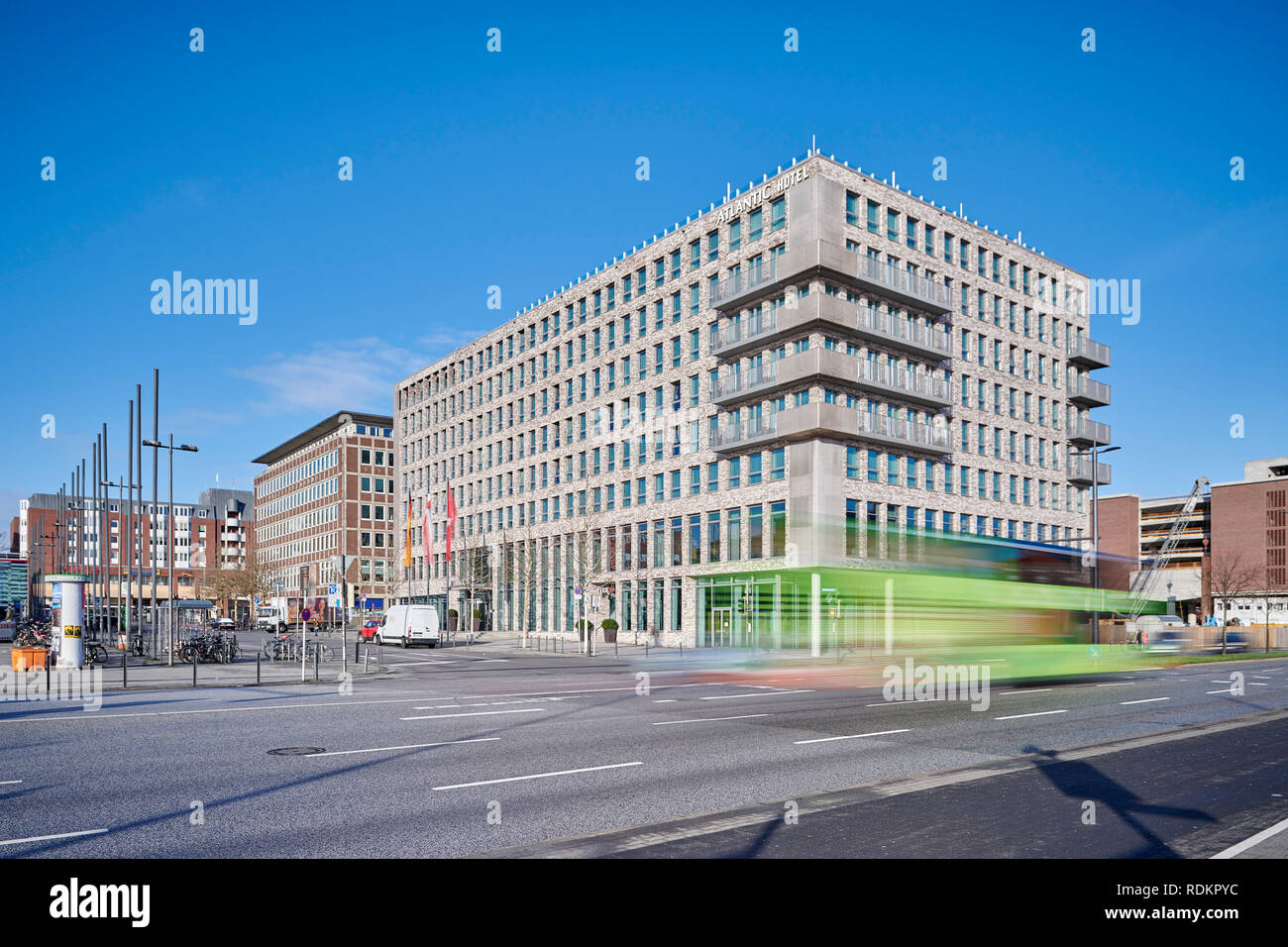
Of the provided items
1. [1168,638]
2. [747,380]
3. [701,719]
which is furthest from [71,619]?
[1168,638]

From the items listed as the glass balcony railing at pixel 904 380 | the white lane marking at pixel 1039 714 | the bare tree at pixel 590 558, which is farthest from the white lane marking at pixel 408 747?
the bare tree at pixel 590 558

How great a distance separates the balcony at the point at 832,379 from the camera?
4569 centimetres

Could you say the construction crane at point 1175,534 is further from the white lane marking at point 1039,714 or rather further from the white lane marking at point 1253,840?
the white lane marking at point 1253,840

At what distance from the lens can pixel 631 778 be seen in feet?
35.7

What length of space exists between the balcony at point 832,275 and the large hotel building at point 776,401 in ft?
0.40

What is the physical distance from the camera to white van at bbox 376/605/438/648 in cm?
5203

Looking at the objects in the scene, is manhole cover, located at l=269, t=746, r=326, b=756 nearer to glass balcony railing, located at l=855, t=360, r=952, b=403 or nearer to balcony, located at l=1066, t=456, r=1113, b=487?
Answer: glass balcony railing, located at l=855, t=360, r=952, b=403

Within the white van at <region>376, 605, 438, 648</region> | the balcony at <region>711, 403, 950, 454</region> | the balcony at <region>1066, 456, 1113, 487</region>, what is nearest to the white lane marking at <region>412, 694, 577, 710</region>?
the balcony at <region>711, 403, 950, 454</region>

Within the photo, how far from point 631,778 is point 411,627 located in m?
43.1

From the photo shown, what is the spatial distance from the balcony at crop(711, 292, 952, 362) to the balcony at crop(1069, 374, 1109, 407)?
563 inches

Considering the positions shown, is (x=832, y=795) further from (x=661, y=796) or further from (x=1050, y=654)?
(x=1050, y=654)
